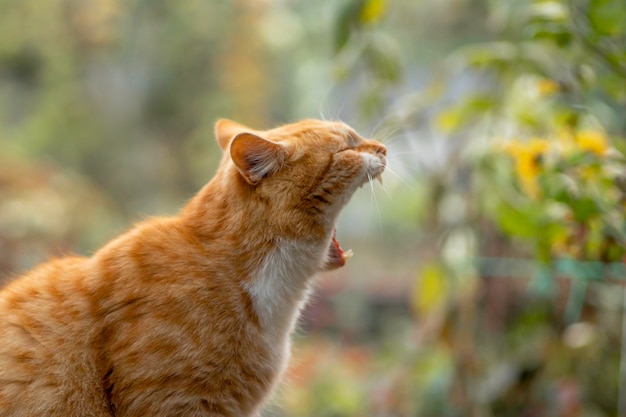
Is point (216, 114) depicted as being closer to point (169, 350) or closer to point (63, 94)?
point (63, 94)

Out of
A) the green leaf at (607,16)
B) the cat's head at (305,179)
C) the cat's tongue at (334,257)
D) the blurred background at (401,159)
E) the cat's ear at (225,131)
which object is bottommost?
the blurred background at (401,159)

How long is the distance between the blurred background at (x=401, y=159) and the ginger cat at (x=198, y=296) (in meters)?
0.12

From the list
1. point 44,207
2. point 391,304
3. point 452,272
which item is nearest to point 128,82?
point 44,207

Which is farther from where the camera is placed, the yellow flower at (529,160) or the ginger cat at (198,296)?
the yellow flower at (529,160)

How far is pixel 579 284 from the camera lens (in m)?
1.73

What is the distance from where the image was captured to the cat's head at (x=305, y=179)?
1008 mm

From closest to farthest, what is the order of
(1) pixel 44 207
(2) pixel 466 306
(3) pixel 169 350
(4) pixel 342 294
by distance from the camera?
(3) pixel 169 350
(2) pixel 466 306
(1) pixel 44 207
(4) pixel 342 294

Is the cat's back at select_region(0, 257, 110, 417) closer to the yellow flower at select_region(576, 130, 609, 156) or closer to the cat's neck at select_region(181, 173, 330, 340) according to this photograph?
the cat's neck at select_region(181, 173, 330, 340)

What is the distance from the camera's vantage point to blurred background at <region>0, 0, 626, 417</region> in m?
1.38

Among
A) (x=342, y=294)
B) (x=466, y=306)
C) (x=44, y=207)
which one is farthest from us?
(x=342, y=294)

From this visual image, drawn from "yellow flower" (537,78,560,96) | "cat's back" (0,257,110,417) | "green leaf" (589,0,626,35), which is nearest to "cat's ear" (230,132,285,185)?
"cat's back" (0,257,110,417)

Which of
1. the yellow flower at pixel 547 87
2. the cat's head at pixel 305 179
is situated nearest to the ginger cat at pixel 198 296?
the cat's head at pixel 305 179

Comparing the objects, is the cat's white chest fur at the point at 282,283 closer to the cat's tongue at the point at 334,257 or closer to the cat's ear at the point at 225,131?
the cat's tongue at the point at 334,257

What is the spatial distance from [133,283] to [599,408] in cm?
130
